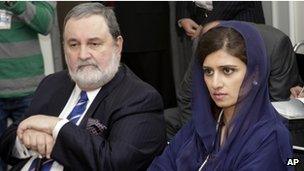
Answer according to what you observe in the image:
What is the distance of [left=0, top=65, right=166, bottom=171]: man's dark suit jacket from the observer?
80.6 inches

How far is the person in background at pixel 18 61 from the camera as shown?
3.05m

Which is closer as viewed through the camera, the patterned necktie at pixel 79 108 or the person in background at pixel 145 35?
the patterned necktie at pixel 79 108

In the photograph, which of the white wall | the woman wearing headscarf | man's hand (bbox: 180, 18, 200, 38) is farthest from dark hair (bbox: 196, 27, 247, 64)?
the white wall

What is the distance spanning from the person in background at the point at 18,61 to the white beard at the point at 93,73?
0.82 metres

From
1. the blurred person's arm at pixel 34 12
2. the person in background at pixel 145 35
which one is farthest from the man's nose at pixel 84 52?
the person in background at pixel 145 35

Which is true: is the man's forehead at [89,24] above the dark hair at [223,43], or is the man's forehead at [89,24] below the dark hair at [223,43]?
above

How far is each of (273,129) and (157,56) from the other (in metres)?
2.63

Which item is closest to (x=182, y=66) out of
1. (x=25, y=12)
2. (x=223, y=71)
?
(x=25, y=12)

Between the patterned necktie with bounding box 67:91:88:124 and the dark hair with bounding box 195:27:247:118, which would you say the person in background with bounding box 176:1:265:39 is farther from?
the dark hair with bounding box 195:27:247:118

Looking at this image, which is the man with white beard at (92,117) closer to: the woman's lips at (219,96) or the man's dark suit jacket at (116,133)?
the man's dark suit jacket at (116,133)

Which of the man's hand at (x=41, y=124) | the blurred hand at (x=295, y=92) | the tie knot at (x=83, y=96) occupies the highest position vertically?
the tie knot at (x=83, y=96)

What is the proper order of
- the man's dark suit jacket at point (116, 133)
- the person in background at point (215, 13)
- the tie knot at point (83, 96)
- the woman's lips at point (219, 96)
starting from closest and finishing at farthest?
the woman's lips at point (219, 96)
the man's dark suit jacket at point (116, 133)
the tie knot at point (83, 96)
the person in background at point (215, 13)

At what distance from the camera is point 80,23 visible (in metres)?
2.27

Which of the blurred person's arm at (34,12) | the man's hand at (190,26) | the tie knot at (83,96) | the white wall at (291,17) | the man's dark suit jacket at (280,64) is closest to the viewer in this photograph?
the tie knot at (83,96)
